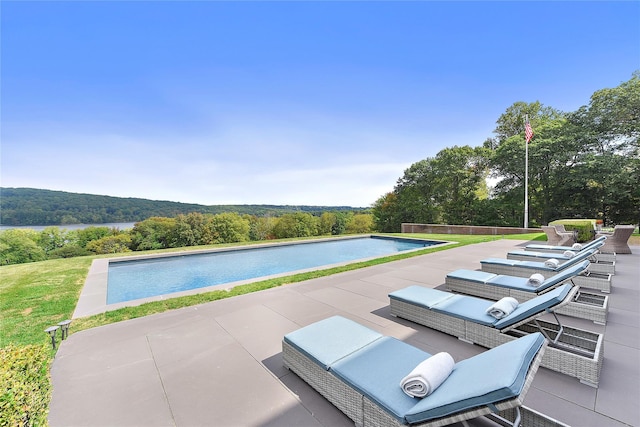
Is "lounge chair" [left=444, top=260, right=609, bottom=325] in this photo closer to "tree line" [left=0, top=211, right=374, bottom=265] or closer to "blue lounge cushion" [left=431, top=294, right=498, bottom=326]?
"blue lounge cushion" [left=431, top=294, right=498, bottom=326]

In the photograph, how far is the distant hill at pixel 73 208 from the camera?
20298mm

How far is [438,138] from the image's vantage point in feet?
63.9

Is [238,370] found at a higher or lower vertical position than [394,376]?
lower

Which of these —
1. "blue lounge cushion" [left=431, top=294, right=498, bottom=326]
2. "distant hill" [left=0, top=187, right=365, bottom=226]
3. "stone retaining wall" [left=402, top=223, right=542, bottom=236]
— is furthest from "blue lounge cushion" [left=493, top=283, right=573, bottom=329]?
"distant hill" [left=0, top=187, right=365, bottom=226]

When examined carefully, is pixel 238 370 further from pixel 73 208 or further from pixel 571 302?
pixel 73 208

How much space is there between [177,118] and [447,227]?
18305 millimetres

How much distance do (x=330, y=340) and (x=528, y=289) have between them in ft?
9.90

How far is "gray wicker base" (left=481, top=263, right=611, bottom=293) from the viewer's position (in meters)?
4.18

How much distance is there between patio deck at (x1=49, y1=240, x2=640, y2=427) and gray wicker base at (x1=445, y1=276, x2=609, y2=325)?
109mm

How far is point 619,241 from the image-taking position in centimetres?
740

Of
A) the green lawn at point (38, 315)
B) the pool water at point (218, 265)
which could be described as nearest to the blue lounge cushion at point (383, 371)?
the green lawn at point (38, 315)

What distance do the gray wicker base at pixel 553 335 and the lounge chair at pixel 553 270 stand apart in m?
2.23

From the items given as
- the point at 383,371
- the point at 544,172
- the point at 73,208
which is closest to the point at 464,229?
the point at 544,172

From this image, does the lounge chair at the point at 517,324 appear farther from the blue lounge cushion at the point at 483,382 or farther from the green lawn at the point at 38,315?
the green lawn at the point at 38,315
